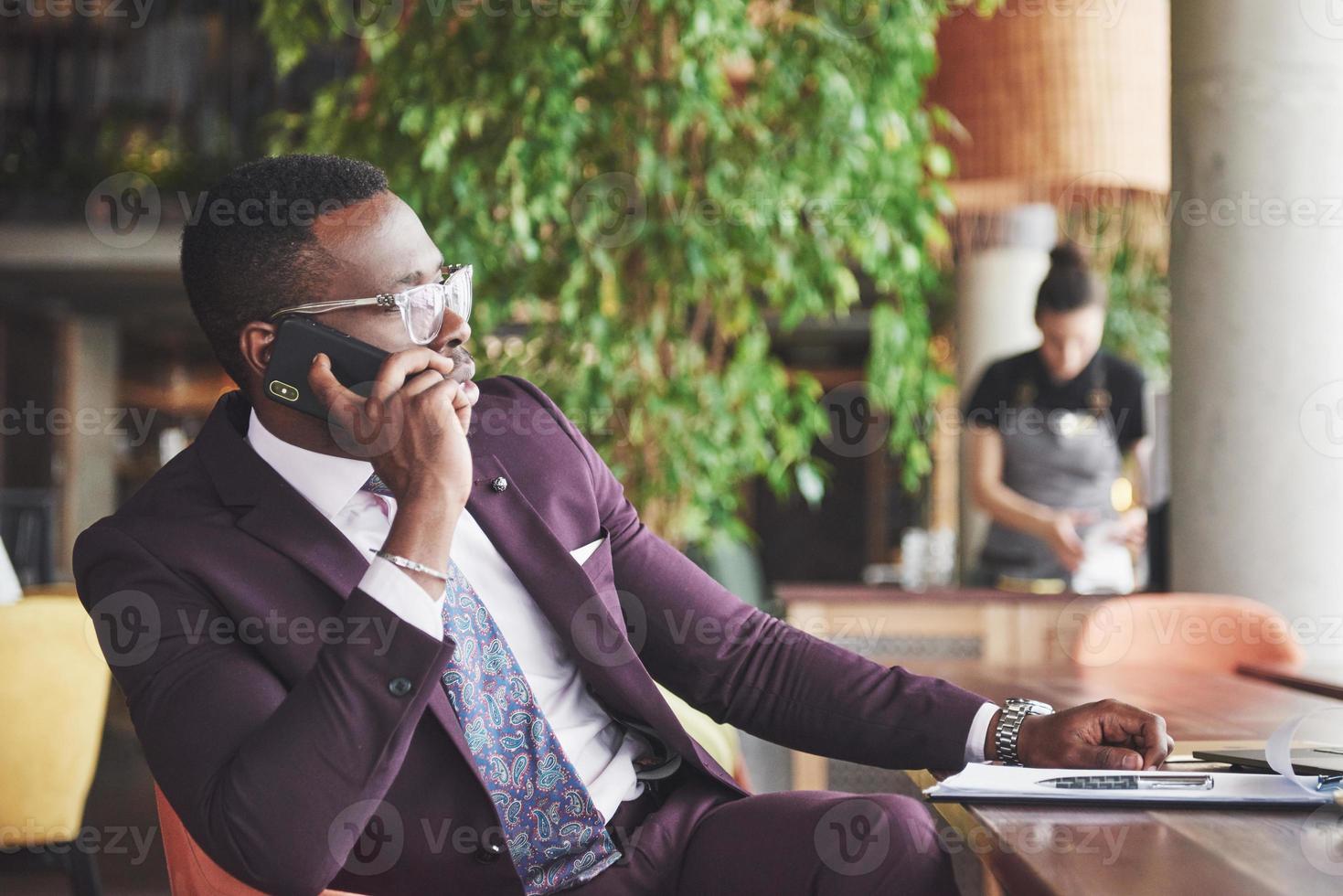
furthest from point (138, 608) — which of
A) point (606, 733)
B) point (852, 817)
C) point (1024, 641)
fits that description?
point (1024, 641)

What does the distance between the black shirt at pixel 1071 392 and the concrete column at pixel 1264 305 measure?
597mm

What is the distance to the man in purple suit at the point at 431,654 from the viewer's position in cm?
119

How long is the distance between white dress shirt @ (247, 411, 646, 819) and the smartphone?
8 cm

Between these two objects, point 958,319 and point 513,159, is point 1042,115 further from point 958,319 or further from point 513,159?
point 958,319

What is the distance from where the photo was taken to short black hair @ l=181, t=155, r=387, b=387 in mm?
1472

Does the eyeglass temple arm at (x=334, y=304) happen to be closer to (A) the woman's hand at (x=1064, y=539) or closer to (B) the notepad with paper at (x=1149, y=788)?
(B) the notepad with paper at (x=1149, y=788)

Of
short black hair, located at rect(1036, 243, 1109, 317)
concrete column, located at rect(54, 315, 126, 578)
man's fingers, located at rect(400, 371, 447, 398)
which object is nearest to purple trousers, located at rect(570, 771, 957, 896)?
man's fingers, located at rect(400, 371, 447, 398)

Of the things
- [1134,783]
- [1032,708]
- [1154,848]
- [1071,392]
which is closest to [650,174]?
[1071,392]

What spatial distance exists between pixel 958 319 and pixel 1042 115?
4.03 m

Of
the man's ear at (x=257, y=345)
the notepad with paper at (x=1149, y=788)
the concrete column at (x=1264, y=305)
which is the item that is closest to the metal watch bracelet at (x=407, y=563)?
the man's ear at (x=257, y=345)

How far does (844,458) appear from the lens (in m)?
14.6

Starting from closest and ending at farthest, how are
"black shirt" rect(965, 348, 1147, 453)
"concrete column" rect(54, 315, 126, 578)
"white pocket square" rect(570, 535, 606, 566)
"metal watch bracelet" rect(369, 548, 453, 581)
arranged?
"metal watch bracelet" rect(369, 548, 453, 581)
"white pocket square" rect(570, 535, 606, 566)
"black shirt" rect(965, 348, 1147, 453)
"concrete column" rect(54, 315, 126, 578)

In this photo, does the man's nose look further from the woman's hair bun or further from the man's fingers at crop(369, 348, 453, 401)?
the woman's hair bun

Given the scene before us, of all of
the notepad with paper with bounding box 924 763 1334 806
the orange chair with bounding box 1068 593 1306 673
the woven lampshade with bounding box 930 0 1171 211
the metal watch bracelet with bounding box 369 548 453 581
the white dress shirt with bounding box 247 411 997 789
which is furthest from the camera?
the woven lampshade with bounding box 930 0 1171 211
